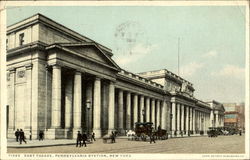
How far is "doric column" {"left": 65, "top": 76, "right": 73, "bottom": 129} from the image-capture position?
101 ft

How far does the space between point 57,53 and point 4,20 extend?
10502mm

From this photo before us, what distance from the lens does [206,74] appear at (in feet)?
78.3

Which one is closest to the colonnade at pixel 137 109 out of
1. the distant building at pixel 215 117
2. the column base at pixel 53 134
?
the column base at pixel 53 134

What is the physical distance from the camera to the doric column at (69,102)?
30.9m

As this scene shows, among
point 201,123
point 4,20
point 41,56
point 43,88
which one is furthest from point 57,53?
point 201,123

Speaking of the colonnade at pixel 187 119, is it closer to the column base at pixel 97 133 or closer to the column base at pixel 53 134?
the column base at pixel 97 133

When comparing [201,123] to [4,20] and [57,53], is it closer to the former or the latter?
[57,53]

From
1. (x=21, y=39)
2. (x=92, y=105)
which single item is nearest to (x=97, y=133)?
(x=92, y=105)

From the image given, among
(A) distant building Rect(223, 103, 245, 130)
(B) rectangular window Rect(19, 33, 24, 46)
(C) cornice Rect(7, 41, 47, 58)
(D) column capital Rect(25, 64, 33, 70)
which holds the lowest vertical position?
(A) distant building Rect(223, 103, 245, 130)

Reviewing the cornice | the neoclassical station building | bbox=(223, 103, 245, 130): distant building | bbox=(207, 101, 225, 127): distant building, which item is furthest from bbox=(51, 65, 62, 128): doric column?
bbox=(207, 101, 225, 127): distant building

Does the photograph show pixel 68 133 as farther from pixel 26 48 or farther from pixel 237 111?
pixel 237 111

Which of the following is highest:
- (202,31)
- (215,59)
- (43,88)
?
(202,31)

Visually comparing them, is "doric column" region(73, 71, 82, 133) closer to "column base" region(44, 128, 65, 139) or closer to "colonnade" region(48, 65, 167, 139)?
"colonnade" region(48, 65, 167, 139)

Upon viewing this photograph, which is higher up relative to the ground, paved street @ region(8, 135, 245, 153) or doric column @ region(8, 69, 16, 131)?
doric column @ region(8, 69, 16, 131)
